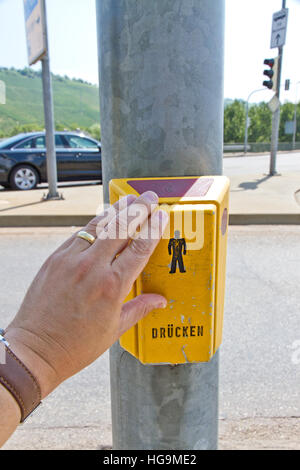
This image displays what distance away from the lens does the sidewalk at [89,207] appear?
6598mm

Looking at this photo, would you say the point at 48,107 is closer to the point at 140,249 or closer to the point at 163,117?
the point at 163,117

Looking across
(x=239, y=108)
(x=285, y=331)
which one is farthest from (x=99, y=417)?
(x=239, y=108)

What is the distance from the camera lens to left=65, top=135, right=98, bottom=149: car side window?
10.5 metres

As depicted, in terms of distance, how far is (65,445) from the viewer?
2100mm

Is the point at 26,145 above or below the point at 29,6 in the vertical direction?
below

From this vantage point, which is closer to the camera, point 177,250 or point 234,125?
point 177,250

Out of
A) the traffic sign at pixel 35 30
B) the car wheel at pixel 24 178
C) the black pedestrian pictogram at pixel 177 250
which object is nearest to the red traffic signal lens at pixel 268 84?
the traffic sign at pixel 35 30

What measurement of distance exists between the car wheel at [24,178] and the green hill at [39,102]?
10708 centimetres

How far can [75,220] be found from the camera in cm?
667

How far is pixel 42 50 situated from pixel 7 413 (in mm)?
7489

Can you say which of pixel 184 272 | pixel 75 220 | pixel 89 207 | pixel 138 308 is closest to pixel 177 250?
pixel 184 272

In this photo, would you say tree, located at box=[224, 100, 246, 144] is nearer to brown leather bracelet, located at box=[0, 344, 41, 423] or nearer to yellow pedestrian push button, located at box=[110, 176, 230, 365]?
yellow pedestrian push button, located at box=[110, 176, 230, 365]

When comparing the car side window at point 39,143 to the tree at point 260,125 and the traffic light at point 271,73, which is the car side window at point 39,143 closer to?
the traffic light at point 271,73

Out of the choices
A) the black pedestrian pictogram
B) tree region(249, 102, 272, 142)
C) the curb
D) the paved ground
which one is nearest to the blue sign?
the curb
